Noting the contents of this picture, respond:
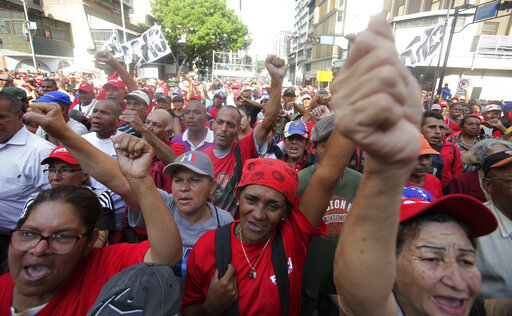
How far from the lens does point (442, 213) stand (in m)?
1.18

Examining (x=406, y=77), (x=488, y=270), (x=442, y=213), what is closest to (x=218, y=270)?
(x=442, y=213)

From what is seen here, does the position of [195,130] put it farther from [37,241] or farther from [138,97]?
[37,241]

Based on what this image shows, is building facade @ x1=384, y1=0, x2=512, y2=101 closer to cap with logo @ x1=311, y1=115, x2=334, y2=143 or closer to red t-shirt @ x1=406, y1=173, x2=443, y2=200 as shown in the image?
red t-shirt @ x1=406, y1=173, x2=443, y2=200

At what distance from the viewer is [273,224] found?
5.31 feet

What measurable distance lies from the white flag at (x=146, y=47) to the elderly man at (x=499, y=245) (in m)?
8.98

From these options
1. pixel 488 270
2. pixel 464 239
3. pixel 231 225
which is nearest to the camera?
pixel 464 239

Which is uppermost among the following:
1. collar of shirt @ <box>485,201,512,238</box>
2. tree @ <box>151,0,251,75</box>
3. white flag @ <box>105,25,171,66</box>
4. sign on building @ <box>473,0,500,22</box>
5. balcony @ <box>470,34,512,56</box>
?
tree @ <box>151,0,251,75</box>

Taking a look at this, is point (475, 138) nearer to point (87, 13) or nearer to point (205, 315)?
point (205, 315)

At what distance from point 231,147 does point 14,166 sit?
6.95 ft

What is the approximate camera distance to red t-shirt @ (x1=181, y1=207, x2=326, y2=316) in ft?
4.90

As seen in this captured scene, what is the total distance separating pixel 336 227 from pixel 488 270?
92 cm

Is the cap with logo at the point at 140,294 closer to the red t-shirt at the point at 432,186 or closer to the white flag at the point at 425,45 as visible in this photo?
the red t-shirt at the point at 432,186

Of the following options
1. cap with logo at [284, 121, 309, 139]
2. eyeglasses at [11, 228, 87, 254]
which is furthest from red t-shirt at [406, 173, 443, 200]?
eyeglasses at [11, 228, 87, 254]

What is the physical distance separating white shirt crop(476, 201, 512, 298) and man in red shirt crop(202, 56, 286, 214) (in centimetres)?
196
